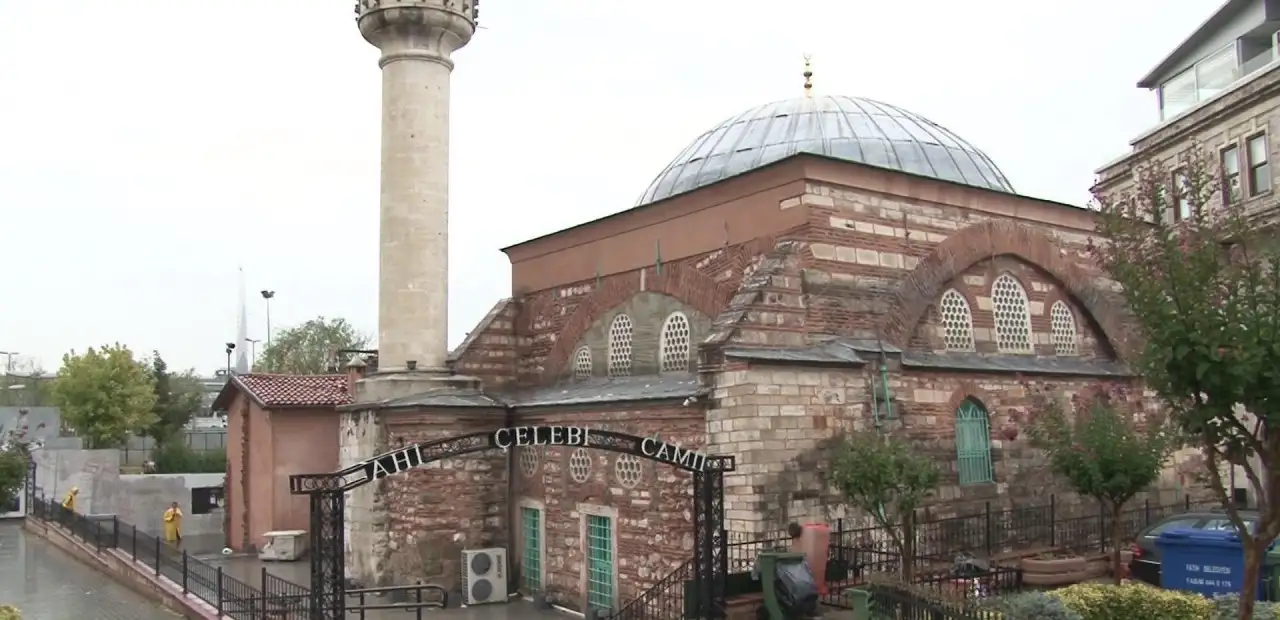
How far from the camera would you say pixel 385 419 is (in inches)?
650

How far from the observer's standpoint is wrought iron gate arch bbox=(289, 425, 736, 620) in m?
10.6

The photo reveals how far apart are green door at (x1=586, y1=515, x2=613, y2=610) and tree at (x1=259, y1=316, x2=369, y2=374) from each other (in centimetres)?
4001

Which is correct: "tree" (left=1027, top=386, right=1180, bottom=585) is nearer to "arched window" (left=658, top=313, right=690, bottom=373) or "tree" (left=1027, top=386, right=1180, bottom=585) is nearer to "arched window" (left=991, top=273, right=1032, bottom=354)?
"arched window" (left=991, top=273, right=1032, bottom=354)

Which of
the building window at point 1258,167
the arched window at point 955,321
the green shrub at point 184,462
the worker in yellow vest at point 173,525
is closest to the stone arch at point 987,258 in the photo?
the arched window at point 955,321

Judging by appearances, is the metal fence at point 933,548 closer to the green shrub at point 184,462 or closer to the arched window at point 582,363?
the arched window at point 582,363

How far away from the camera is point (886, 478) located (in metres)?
11.6

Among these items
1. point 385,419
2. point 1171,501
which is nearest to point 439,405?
point 385,419

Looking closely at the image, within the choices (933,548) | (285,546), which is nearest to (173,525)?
(285,546)

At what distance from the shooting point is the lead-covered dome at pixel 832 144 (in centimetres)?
1898

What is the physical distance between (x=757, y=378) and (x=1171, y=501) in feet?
30.6

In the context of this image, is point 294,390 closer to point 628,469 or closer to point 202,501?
point 202,501

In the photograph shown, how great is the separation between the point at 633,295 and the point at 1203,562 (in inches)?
342

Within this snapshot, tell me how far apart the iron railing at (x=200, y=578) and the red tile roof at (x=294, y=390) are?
3615 millimetres

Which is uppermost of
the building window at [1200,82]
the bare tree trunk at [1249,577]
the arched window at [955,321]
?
the building window at [1200,82]
